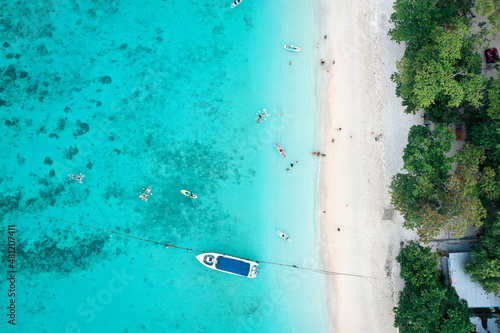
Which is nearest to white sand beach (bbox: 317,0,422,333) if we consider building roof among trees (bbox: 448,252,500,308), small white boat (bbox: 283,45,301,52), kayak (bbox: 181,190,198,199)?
small white boat (bbox: 283,45,301,52)

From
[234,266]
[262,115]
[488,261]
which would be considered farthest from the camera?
[262,115]

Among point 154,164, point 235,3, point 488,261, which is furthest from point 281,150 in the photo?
point 488,261

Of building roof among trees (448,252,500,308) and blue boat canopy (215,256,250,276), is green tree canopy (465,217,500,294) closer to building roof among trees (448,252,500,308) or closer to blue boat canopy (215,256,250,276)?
building roof among trees (448,252,500,308)

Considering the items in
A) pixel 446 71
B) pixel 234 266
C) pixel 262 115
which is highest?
pixel 446 71

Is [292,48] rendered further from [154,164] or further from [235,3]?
[154,164]

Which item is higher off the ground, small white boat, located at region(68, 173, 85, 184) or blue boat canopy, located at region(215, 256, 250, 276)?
small white boat, located at region(68, 173, 85, 184)

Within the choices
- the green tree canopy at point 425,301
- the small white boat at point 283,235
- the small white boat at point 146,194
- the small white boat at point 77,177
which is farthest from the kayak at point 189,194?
the green tree canopy at point 425,301

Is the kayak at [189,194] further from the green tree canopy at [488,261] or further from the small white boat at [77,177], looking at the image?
the green tree canopy at [488,261]
